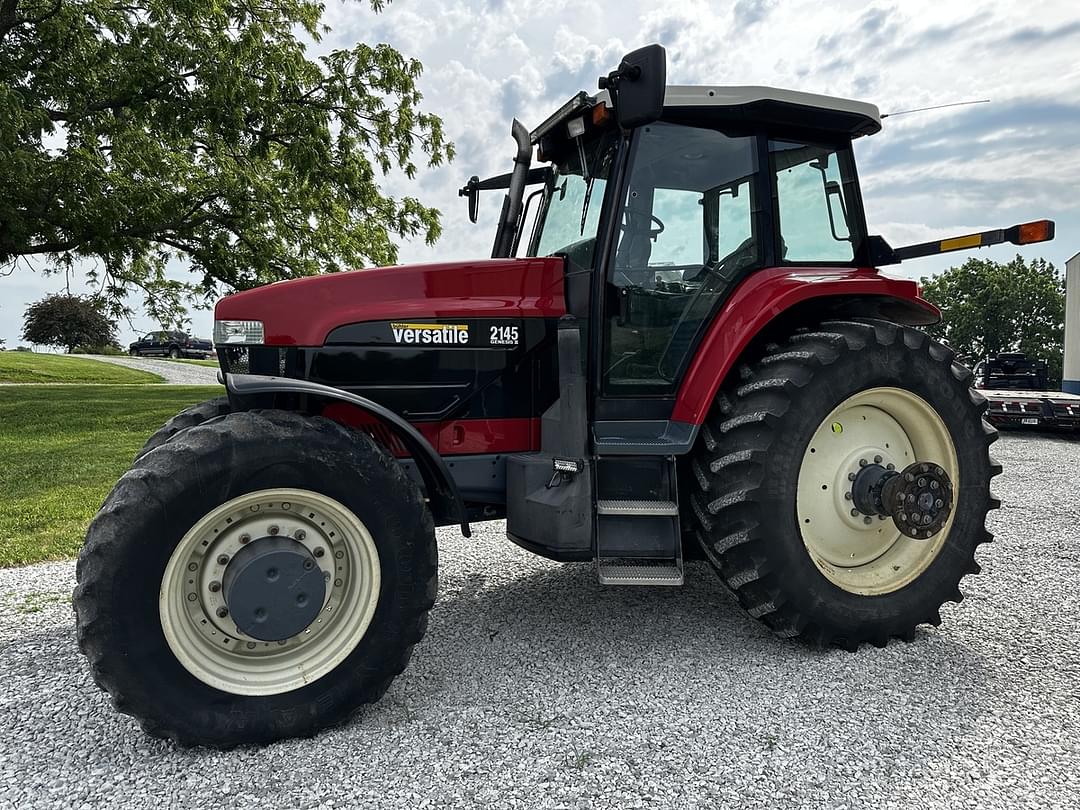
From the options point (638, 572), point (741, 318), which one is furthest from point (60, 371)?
point (741, 318)

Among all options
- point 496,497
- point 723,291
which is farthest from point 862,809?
point 723,291

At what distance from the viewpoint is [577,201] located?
3469 millimetres

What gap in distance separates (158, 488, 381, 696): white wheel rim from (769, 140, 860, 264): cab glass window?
93.1 inches

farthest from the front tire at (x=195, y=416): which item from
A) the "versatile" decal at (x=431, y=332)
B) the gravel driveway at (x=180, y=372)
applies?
the gravel driveway at (x=180, y=372)

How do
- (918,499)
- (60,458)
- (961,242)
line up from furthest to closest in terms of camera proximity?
(60,458)
(961,242)
(918,499)

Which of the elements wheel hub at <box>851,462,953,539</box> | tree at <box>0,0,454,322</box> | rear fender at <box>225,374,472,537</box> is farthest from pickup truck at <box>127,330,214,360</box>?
wheel hub at <box>851,462,953,539</box>

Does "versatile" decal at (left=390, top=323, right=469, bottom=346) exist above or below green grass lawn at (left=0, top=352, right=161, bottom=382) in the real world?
above

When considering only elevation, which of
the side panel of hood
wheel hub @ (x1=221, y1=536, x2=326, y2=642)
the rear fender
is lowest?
wheel hub @ (x1=221, y1=536, x2=326, y2=642)

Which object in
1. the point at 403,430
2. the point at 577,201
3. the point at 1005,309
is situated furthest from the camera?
the point at 1005,309

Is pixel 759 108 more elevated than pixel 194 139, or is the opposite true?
pixel 194 139

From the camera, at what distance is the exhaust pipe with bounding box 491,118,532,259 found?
367cm

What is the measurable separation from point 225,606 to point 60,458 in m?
7.56

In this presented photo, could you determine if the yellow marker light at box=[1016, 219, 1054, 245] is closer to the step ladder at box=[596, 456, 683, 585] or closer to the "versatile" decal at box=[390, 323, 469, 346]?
the step ladder at box=[596, 456, 683, 585]

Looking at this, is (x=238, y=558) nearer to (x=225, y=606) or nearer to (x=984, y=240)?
(x=225, y=606)
